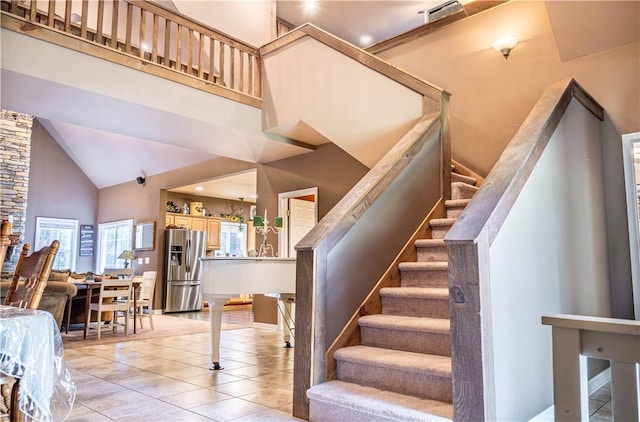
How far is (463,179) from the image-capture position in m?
4.55

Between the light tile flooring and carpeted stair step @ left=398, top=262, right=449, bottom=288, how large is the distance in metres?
1.24

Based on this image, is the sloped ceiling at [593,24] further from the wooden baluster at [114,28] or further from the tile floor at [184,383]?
the wooden baluster at [114,28]

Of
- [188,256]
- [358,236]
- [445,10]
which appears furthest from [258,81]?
[188,256]

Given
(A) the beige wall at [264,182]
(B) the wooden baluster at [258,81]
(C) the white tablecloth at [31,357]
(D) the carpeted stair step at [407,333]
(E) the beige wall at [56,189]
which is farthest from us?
(E) the beige wall at [56,189]

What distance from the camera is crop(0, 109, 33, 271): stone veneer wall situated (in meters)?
8.86

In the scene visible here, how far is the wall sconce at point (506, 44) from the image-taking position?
15.3ft

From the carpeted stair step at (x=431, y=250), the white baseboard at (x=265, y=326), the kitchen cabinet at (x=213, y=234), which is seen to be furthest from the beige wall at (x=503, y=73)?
the kitchen cabinet at (x=213, y=234)

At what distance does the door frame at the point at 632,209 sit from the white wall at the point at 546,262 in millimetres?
195

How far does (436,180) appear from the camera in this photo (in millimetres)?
4051

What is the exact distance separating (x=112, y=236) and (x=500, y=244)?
10281 millimetres

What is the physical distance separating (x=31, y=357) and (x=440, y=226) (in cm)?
301

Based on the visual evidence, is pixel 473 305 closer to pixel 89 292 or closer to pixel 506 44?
pixel 506 44

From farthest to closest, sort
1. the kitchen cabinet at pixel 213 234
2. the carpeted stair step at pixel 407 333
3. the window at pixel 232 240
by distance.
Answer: the window at pixel 232 240 → the kitchen cabinet at pixel 213 234 → the carpeted stair step at pixel 407 333

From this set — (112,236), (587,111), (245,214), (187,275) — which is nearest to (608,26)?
(587,111)
